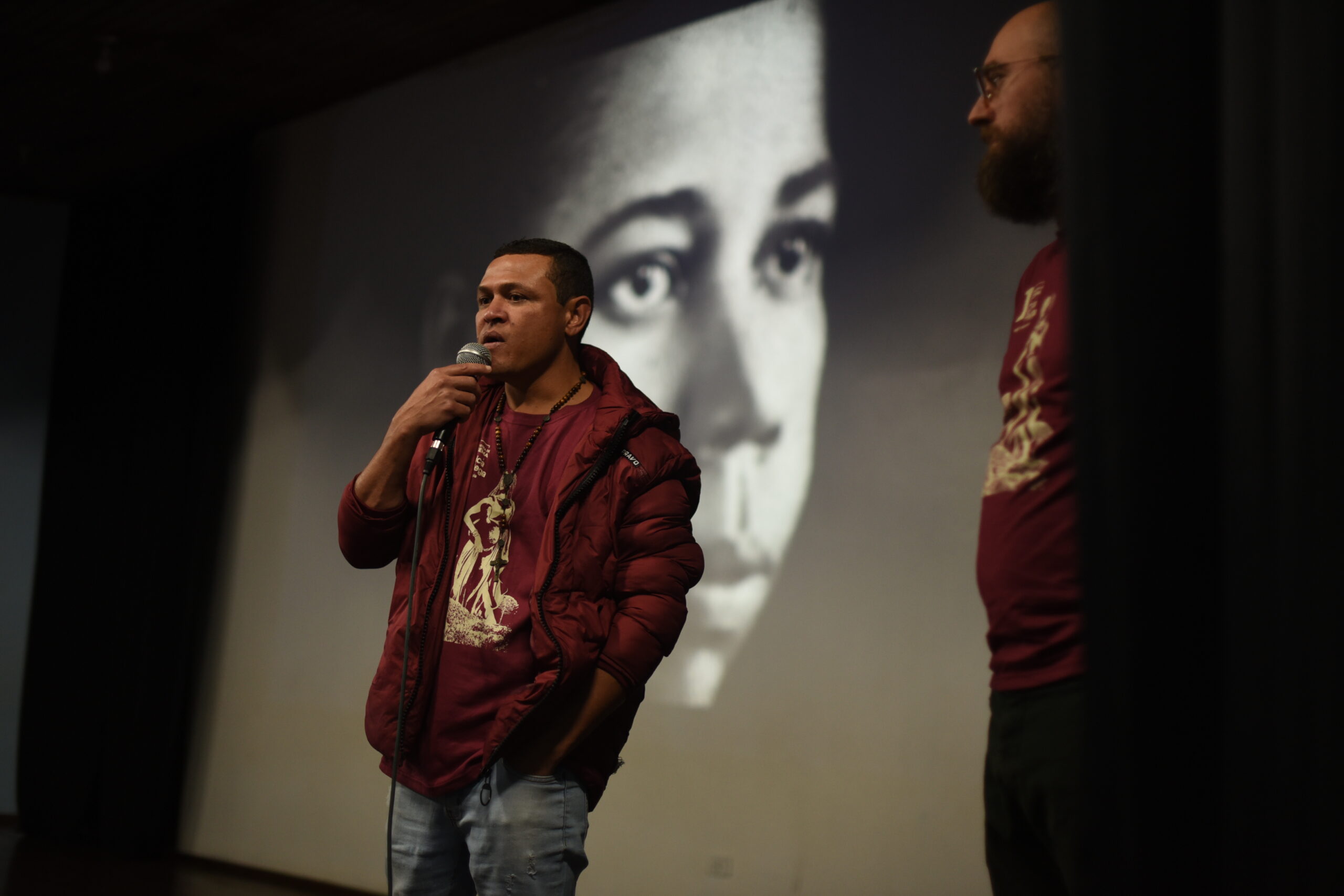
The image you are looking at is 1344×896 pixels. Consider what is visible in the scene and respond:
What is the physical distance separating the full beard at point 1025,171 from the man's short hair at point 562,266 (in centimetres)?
76

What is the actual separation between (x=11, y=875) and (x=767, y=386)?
11.0 feet

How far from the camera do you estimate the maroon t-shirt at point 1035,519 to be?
1.01 m

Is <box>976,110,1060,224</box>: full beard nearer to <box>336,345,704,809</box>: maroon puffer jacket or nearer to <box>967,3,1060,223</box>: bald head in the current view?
<box>967,3,1060,223</box>: bald head

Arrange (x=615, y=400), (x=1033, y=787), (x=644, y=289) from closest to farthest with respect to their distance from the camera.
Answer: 1. (x=1033, y=787)
2. (x=615, y=400)
3. (x=644, y=289)

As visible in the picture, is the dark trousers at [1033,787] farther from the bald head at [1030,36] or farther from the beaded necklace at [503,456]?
the beaded necklace at [503,456]

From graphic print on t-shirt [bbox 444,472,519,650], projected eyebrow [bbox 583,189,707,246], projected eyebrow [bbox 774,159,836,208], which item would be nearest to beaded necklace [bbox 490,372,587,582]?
graphic print on t-shirt [bbox 444,472,519,650]

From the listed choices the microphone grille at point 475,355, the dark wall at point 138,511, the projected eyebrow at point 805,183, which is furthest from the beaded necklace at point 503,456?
the dark wall at point 138,511

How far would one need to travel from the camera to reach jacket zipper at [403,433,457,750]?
1.51 m

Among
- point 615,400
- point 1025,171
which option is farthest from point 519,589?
point 1025,171

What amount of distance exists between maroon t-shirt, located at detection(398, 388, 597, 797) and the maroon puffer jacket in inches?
0.9

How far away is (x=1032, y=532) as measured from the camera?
1033mm

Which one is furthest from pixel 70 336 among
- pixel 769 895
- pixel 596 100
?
pixel 769 895

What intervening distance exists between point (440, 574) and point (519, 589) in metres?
0.15

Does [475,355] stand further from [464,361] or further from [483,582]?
[483,582]
